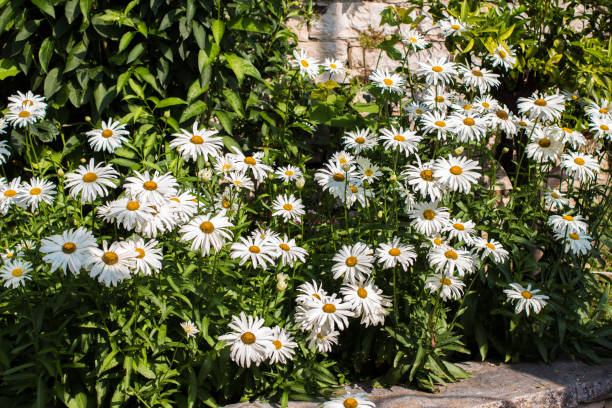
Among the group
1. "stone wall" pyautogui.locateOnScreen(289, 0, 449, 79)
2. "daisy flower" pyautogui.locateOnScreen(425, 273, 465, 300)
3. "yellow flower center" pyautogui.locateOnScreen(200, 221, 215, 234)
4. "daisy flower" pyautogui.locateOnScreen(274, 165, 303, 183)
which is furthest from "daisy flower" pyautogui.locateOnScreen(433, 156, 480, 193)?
"stone wall" pyautogui.locateOnScreen(289, 0, 449, 79)

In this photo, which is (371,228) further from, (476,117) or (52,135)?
(52,135)

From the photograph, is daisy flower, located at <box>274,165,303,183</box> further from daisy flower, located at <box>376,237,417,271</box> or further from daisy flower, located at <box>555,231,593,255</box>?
daisy flower, located at <box>555,231,593,255</box>

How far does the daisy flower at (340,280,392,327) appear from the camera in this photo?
2086mm

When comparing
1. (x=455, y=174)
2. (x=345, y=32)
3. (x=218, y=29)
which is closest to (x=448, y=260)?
(x=455, y=174)

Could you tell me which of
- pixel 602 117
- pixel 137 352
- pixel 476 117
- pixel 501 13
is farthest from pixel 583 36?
pixel 137 352

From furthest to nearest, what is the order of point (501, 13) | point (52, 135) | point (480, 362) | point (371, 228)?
point (501, 13), point (52, 135), point (480, 362), point (371, 228)

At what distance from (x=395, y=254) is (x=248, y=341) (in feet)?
2.34

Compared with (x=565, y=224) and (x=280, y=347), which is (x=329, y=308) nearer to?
(x=280, y=347)

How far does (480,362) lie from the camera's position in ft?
8.52

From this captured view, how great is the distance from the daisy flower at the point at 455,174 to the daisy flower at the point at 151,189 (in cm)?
109

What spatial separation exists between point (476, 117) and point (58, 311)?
2.04 meters

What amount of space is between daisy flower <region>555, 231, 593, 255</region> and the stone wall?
202 centimetres

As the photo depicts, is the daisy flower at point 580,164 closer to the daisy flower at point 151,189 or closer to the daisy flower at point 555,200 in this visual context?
the daisy flower at point 555,200

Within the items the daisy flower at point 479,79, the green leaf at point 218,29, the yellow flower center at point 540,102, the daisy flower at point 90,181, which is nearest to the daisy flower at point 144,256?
the daisy flower at point 90,181
